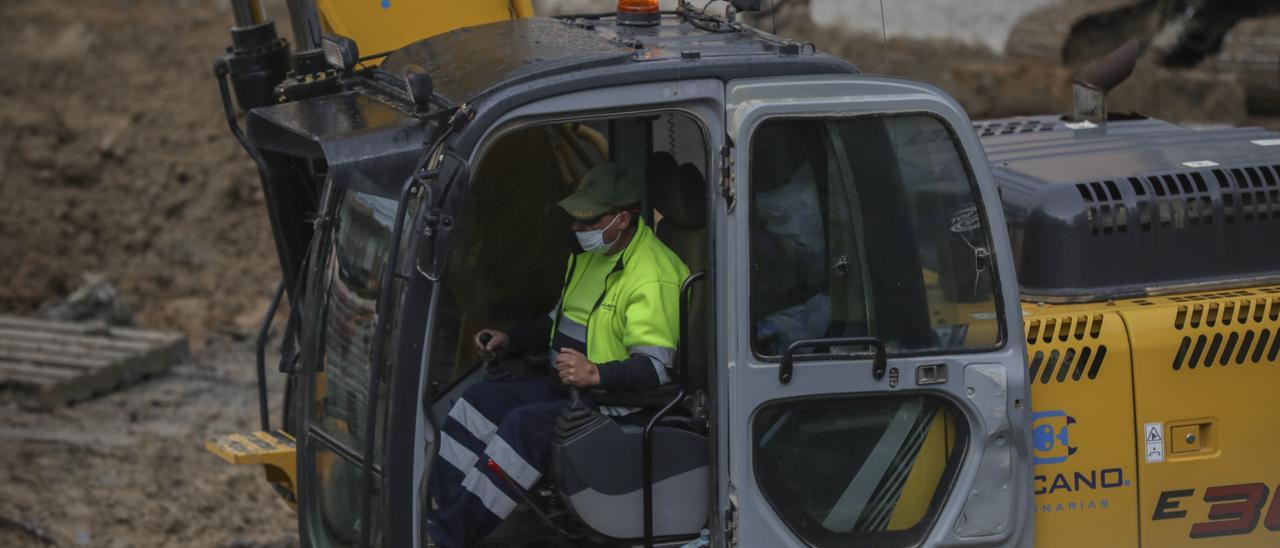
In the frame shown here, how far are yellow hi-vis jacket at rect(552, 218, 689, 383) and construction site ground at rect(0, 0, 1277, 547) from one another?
9.83ft

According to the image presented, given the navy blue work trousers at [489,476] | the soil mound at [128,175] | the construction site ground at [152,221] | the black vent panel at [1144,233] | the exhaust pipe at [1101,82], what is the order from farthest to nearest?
the soil mound at [128,175] → the construction site ground at [152,221] → the exhaust pipe at [1101,82] → the black vent panel at [1144,233] → the navy blue work trousers at [489,476]

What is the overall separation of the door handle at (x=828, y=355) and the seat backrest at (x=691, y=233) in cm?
38

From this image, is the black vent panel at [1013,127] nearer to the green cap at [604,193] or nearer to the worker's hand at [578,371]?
the green cap at [604,193]

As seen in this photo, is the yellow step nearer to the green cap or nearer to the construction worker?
the construction worker

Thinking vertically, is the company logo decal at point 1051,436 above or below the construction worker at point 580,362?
below

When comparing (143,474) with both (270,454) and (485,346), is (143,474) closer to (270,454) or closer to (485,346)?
(270,454)

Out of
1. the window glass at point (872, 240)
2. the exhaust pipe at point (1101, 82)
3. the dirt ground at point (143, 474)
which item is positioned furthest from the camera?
the dirt ground at point (143, 474)

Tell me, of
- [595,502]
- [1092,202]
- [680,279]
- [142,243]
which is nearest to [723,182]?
[680,279]

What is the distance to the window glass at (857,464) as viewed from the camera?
430 cm

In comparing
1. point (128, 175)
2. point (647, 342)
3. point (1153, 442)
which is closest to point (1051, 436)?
point (1153, 442)

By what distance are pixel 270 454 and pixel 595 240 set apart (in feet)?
4.98

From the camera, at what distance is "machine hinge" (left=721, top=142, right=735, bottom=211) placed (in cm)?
413

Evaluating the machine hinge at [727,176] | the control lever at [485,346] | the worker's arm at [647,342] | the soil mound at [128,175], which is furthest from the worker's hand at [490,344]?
the soil mound at [128,175]

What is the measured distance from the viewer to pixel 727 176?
13.6 feet
